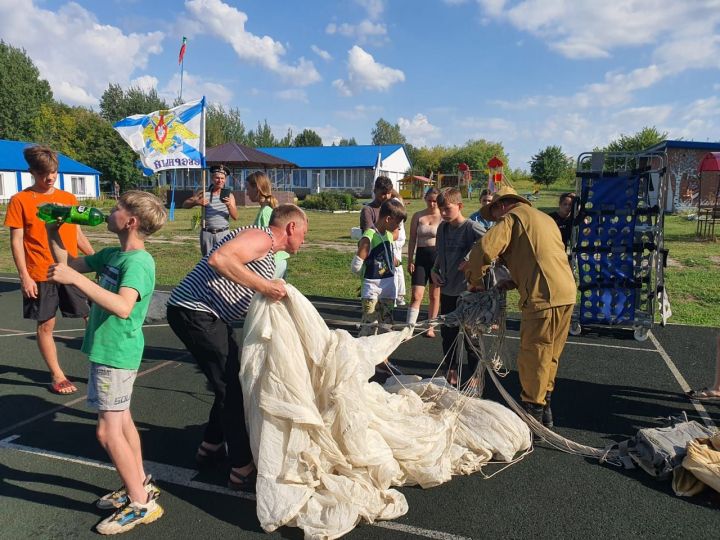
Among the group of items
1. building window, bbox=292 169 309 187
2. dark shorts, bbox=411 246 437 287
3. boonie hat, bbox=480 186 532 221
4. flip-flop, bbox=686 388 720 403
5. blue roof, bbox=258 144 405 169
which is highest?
blue roof, bbox=258 144 405 169

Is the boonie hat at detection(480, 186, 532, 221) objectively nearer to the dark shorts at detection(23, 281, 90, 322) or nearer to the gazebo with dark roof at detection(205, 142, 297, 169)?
the dark shorts at detection(23, 281, 90, 322)

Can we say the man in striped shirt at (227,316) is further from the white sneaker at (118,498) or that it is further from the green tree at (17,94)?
the green tree at (17,94)

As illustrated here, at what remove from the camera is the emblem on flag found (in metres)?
8.15

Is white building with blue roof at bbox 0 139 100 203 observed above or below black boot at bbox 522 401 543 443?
above

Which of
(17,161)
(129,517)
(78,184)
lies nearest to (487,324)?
(129,517)

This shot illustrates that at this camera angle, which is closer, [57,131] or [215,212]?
[215,212]

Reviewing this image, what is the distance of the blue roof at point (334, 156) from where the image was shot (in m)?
51.1

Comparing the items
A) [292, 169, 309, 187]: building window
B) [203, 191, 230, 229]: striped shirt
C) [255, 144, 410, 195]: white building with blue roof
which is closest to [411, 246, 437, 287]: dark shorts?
[203, 191, 230, 229]: striped shirt

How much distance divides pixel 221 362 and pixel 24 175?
42.8 metres

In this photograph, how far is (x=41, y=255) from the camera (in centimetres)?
469

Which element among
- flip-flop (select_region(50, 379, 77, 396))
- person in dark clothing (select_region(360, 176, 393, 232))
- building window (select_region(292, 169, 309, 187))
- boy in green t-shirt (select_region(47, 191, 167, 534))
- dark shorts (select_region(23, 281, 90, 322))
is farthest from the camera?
building window (select_region(292, 169, 309, 187))

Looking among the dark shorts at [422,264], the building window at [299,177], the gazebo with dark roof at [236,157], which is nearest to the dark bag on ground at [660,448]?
the dark shorts at [422,264]

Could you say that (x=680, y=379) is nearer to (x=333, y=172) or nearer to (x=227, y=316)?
(x=227, y=316)

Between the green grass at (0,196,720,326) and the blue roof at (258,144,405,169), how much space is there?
3129cm
